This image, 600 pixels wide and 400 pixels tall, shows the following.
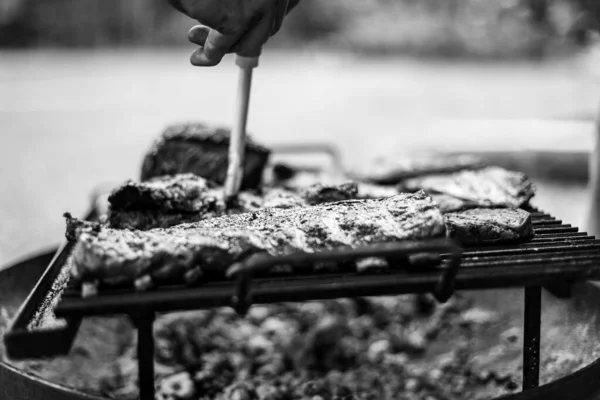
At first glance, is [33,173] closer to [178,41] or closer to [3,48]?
[3,48]

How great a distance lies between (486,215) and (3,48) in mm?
17051

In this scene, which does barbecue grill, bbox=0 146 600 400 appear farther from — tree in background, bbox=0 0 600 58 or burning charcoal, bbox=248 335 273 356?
tree in background, bbox=0 0 600 58

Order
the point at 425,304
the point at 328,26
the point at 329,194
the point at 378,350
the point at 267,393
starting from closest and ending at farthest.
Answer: the point at 329,194 < the point at 267,393 < the point at 378,350 < the point at 425,304 < the point at 328,26

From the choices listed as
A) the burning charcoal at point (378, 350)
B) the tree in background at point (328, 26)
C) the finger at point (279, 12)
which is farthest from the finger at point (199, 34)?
the tree in background at point (328, 26)

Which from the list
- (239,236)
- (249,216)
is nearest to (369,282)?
(239,236)

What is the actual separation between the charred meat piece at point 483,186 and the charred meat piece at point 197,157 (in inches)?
28.4

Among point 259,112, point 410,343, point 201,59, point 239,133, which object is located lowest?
point 410,343

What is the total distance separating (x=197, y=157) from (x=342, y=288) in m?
1.38

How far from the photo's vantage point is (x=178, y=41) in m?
19.5

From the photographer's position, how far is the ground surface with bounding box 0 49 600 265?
6.77m

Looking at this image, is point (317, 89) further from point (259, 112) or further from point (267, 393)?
point (267, 393)

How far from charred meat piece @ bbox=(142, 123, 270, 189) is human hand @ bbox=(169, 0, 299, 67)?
651mm

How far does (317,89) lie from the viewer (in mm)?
13836

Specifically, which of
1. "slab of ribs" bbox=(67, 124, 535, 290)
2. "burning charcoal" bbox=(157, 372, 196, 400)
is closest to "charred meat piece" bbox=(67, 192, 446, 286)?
"slab of ribs" bbox=(67, 124, 535, 290)
